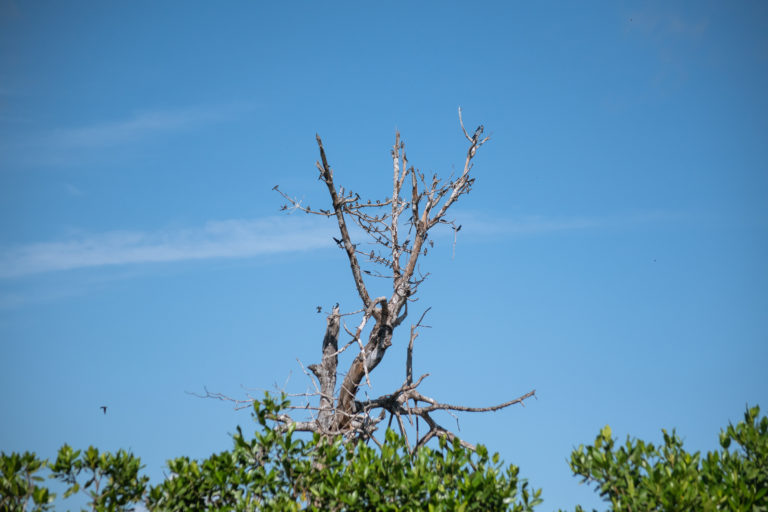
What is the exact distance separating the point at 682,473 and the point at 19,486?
601 centimetres

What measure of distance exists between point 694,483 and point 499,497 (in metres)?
1.67

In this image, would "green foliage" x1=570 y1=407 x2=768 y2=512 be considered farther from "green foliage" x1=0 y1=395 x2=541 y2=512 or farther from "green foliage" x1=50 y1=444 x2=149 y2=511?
"green foliage" x1=50 y1=444 x2=149 y2=511

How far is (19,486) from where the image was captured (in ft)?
20.6

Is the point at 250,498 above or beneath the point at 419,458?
beneath

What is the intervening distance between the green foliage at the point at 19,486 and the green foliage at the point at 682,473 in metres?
4.82

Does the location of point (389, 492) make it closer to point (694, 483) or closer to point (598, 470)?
point (598, 470)

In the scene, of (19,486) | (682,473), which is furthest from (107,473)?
(682,473)

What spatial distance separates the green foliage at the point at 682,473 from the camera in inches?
227

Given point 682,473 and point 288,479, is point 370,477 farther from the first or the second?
point 682,473

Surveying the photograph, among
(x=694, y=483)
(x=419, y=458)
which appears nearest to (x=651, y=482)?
(x=694, y=483)

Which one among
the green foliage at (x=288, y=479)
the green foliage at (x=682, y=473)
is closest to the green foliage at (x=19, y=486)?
the green foliage at (x=288, y=479)

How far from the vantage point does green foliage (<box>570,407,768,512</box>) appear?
575cm

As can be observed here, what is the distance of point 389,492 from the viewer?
241 inches

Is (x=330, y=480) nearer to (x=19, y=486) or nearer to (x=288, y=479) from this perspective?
(x=288, y=479)
